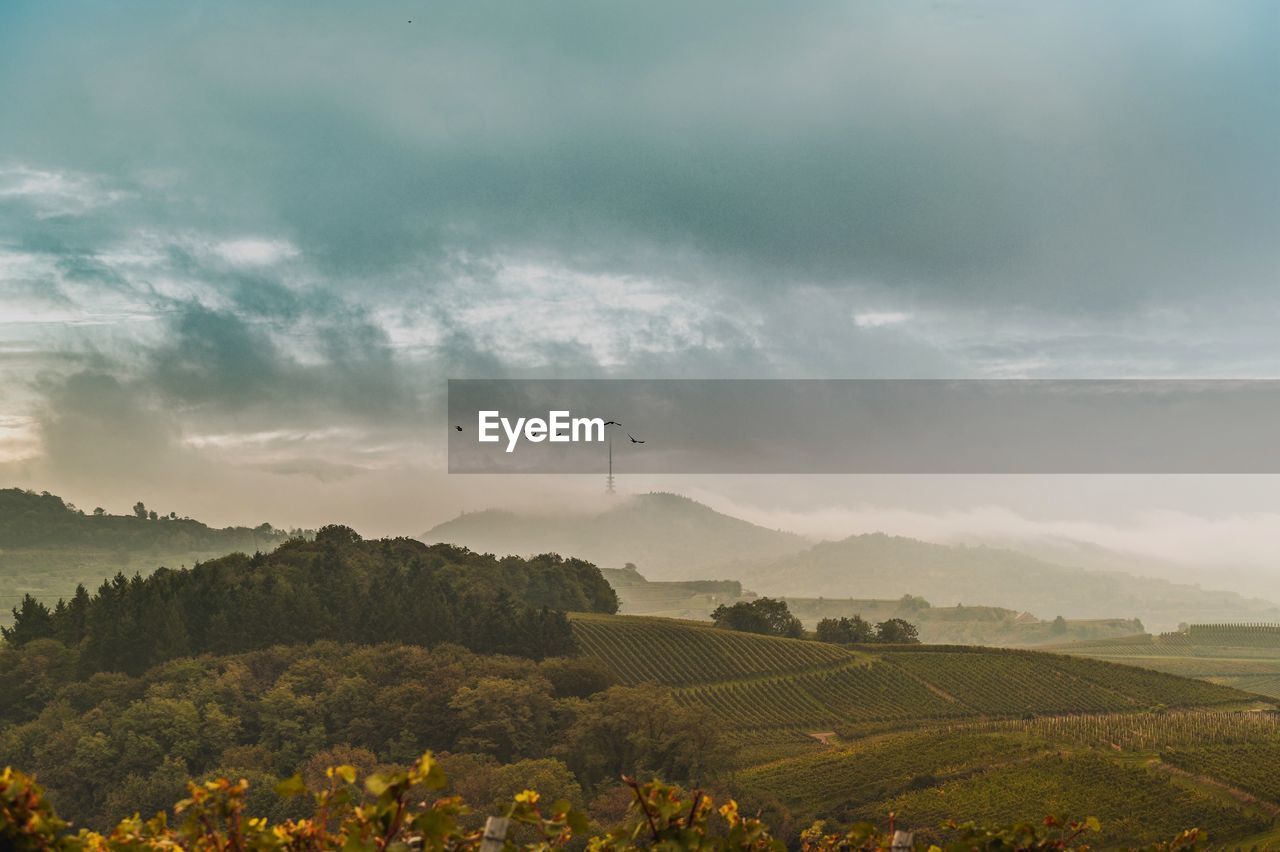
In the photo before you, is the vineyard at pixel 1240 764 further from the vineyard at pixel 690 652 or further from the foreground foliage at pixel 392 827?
the foreground foliage at pixel 392 827

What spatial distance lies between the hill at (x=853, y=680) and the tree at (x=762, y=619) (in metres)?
9.94

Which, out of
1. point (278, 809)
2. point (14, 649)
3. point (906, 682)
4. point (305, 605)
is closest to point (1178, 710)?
point (906, 682)

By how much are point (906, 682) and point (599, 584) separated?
51.2 meters

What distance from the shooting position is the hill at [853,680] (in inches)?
3915

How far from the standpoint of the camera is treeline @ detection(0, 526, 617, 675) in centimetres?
10038

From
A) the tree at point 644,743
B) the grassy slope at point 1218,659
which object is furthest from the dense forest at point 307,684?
the grassy slope at point 1218,659

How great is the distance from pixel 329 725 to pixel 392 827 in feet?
274

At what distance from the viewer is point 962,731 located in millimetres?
83125

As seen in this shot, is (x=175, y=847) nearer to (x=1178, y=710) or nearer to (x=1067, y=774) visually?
(x=1067, y=774)

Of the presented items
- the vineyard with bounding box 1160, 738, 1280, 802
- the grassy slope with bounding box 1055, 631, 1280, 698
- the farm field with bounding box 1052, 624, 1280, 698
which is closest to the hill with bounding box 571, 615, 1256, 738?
the vineyard with bounding box 1160, 738, 1280, 802

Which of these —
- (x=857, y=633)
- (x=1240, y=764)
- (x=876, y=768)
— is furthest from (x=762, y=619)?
(x=1240, y=764)

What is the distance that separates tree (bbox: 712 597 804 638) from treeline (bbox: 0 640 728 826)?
46.1 m

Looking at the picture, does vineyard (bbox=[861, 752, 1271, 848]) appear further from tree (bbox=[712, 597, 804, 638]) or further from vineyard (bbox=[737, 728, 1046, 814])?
tree (bbox=[712, 597, 804, 638])

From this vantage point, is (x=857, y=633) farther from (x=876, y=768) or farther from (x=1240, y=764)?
(x=1240, y=764)
